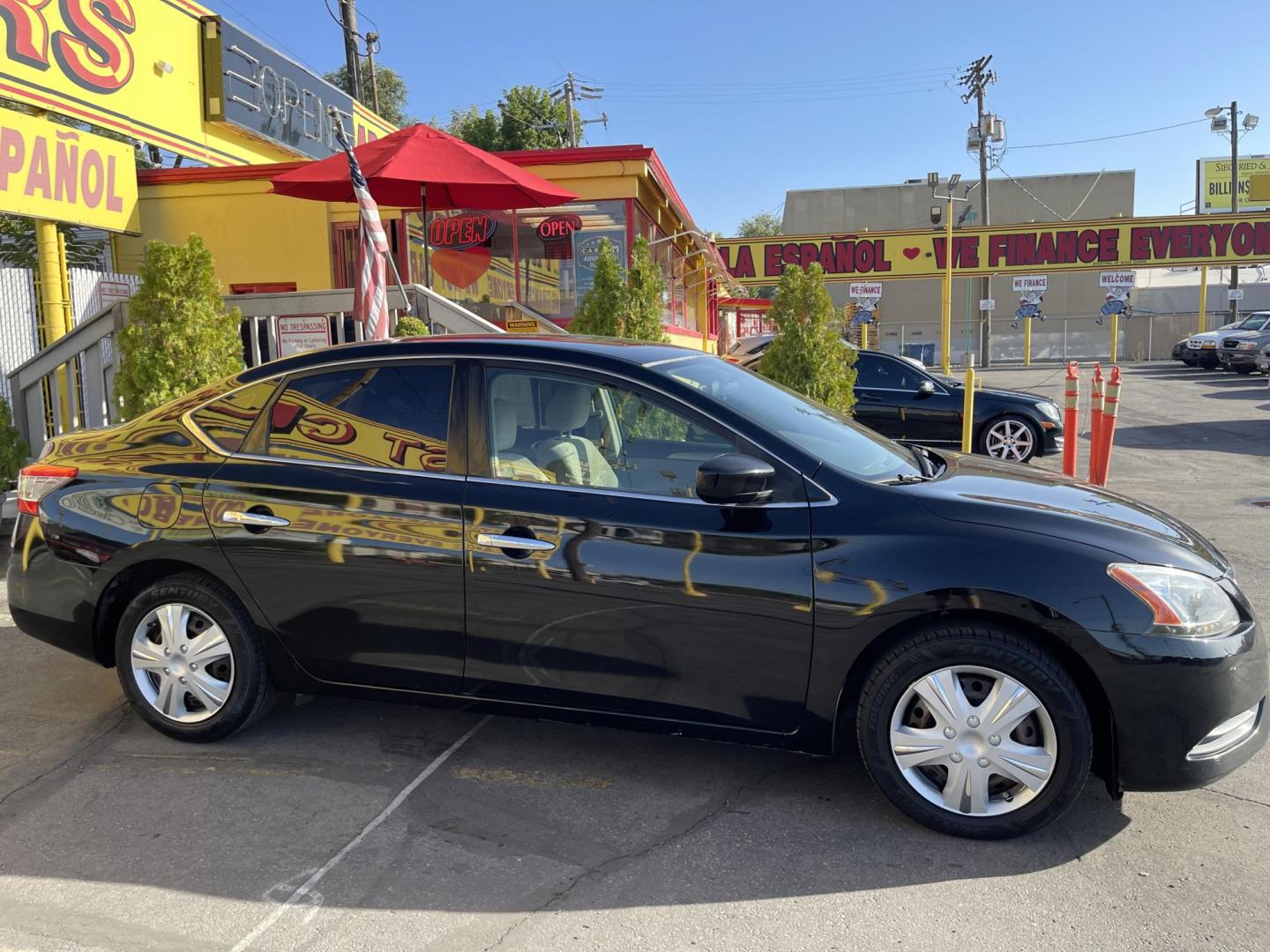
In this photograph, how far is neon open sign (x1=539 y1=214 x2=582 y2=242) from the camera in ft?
47.9

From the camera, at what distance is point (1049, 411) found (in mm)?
11891

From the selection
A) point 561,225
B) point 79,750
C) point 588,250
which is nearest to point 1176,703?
point 79,750

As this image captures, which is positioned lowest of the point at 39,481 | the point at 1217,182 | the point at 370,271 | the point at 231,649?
the point at 231,649

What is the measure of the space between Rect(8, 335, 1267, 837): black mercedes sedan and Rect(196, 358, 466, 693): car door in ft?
0.04

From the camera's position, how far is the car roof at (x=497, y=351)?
12.3 feet

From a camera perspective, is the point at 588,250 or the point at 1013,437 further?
the point at 588,250

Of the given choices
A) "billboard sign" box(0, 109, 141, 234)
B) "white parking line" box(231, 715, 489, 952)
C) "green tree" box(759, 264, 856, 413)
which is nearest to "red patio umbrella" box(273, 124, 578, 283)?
"green tree" box(759, 264, 856, 413)

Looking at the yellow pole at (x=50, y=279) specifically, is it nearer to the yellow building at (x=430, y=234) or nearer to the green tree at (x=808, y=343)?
the yellow building at (x=430, y=234)

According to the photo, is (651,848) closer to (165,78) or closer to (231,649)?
(231,649)

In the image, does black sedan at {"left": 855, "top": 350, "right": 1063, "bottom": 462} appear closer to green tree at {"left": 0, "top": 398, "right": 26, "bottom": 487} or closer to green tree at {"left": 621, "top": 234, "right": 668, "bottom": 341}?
green tree at {"left": 621, "top": 234, "right": 668, "bottom": 341}

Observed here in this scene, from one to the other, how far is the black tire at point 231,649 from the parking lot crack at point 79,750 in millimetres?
266

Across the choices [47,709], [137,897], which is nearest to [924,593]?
[137,897]

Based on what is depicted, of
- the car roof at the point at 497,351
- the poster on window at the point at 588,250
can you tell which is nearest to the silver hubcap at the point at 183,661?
the car roof at the point at 497,351

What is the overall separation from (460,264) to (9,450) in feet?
28.0
